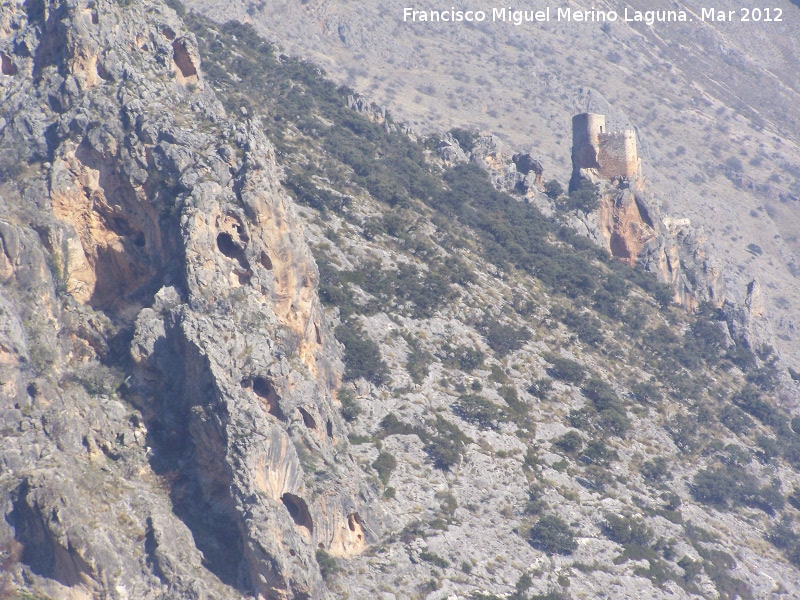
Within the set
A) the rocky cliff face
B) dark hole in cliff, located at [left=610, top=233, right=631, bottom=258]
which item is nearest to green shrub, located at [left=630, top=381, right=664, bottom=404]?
dark hole in cliff, located at [left=610, top=233, right=631, bottom=258]

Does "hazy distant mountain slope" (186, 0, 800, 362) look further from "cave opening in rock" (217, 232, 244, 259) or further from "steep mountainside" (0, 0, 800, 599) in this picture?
"cave opening in rock" (217, 232, 244, 259)

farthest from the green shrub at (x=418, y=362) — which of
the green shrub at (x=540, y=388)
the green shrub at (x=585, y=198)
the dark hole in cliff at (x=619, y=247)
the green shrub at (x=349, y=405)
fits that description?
the dark hole in cliff at (x=619, y=247)

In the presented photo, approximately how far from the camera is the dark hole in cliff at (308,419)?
50.3m

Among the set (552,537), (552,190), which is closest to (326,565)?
(552,537)

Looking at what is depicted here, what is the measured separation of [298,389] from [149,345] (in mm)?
7608

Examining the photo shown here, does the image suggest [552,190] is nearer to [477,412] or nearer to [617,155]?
[617,155]

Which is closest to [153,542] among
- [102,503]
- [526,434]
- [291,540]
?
[102,503]

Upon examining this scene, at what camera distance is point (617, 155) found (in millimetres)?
97500

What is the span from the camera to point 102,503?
4384cm

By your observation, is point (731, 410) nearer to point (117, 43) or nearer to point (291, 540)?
point (291, 540)

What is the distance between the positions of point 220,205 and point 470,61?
132m

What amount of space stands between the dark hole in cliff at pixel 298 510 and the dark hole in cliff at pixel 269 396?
3.87 metres

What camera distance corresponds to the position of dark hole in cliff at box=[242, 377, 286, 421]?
49188mm

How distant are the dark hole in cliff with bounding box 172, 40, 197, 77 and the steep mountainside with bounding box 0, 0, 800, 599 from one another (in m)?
0.10
